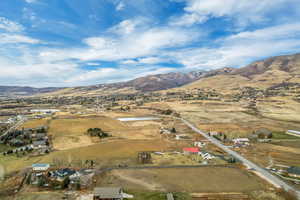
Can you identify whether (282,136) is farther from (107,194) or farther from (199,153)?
(107,194)

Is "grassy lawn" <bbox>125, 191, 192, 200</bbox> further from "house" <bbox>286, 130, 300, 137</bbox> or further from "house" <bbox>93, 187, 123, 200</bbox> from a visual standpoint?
"house" <bbox>286, 130, 300, 137</bbox>

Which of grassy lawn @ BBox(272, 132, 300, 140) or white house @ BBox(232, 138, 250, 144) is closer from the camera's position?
white house @ BBox(232, 138, 250, 144)

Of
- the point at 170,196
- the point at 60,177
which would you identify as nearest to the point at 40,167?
the point at 60,177

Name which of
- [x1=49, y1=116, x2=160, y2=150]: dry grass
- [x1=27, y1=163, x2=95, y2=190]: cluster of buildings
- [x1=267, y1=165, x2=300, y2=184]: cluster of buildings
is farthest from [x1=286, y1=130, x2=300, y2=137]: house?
[x1=27, y1=163, x2=95, y2=190]: cluster of buildings

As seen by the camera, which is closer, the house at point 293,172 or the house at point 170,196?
the house at point 170,196

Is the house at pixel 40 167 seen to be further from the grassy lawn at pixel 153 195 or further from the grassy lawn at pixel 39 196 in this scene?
the grassy lawn at pixel 153 195

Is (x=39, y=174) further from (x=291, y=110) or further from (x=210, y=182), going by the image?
(x=291, y=110)

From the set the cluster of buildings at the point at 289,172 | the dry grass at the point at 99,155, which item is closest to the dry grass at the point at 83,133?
the dry grass at the point at 99,155

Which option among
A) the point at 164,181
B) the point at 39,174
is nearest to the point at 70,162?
the point at 39,174
